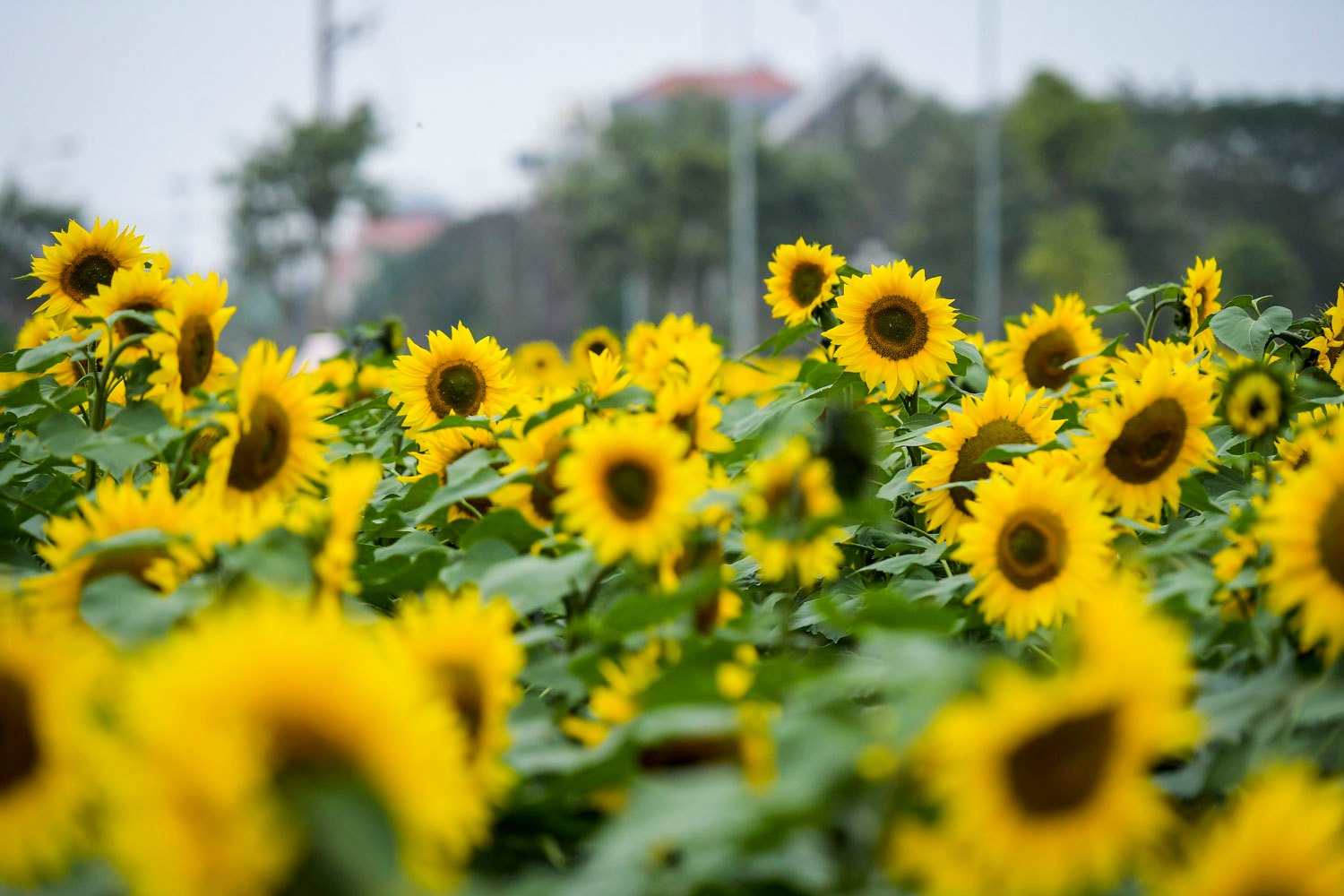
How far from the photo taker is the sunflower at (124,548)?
1.19m

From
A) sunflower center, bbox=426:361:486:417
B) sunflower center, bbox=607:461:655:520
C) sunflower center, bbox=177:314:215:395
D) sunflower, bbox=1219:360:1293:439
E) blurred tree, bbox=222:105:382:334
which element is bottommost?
sunflower center, bbox=607:461:655:520

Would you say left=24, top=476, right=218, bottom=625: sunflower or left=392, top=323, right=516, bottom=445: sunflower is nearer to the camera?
left=24, top=476, right=218, bottom=625: sunflower

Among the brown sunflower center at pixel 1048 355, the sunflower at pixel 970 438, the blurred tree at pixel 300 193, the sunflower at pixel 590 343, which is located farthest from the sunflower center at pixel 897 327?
the blurred tree at pixel 300 193

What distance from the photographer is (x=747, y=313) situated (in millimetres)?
36188

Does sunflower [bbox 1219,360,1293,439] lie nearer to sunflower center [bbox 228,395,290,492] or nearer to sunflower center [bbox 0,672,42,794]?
sunflower center [bbox 228,395,290,492]

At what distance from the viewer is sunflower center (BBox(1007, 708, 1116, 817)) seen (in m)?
0.81

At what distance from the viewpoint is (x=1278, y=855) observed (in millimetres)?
808

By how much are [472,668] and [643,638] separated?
0.21m

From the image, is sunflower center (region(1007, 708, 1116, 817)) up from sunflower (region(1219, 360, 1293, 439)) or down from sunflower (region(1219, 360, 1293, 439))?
down

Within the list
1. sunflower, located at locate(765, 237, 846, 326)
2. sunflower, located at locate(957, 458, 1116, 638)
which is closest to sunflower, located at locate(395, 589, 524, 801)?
sunflower, located at locate(957, 458, 1116, 638)

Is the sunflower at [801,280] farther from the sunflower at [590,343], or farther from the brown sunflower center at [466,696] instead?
the brown sunflower center at [466,696]

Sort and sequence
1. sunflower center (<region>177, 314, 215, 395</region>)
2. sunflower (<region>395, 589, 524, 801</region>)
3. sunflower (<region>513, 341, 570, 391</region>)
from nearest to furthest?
sunflower (<region>395, 589, 524, 801</region>), sunflower center (<region>177, 314, 215, 395</region>), sunflower (<region>513, 341, 570, 391</region>)

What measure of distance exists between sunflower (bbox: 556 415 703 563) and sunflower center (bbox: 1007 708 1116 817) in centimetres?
44

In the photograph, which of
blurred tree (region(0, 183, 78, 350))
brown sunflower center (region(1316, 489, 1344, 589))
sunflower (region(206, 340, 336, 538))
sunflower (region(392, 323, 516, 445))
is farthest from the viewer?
blurred tree (region(0, 183, 78, 350))
